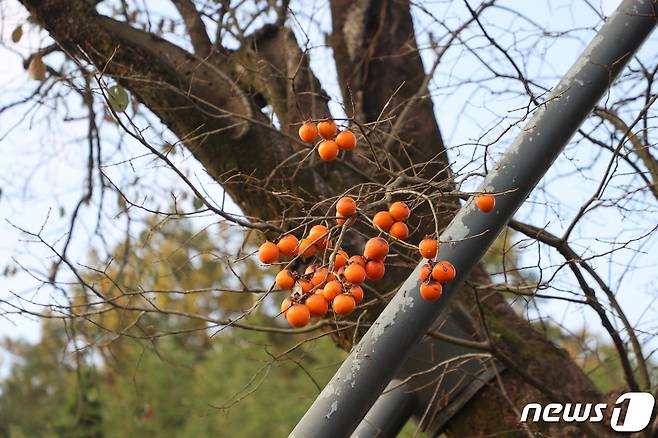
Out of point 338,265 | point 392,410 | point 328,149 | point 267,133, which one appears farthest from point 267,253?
point 267,133

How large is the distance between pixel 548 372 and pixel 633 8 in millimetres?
1507

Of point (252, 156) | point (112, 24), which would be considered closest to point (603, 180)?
point (252, 156)

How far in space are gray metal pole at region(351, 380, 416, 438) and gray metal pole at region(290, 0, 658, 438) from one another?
750mm

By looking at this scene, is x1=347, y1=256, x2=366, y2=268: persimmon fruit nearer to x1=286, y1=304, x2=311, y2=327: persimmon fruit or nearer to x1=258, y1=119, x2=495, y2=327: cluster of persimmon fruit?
x1=258, y1=119, x2=495, y2=327: cluster of persimmon fruit

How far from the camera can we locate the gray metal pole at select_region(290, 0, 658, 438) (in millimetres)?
1936

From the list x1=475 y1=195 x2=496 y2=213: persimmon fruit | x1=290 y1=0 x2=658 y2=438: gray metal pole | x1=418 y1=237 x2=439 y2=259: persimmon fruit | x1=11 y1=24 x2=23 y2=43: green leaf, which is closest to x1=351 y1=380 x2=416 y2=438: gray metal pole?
x1=290 y1=0 x2=658 y2=438: gray metal pole

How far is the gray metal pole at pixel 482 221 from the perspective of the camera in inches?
76.2

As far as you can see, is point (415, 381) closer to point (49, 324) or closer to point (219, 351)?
point (219, 351)

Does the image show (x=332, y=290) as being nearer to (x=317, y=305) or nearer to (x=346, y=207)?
(x=317, y=305)

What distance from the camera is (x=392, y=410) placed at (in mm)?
2803

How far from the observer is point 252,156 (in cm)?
303

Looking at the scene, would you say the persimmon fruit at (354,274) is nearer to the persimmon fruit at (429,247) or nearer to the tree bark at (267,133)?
the persimmon fruit at (429,247)

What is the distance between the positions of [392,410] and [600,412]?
77cm

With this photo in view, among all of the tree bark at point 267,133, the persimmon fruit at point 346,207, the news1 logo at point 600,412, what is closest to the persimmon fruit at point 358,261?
the persimmon fruit at point 346,207
